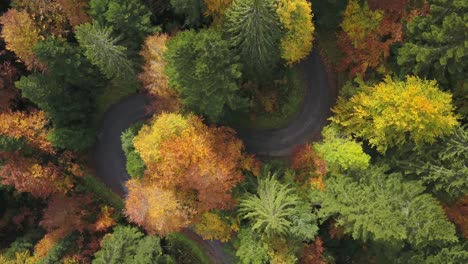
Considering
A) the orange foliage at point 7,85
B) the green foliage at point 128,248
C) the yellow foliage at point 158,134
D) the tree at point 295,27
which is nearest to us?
the tree at point 295,27

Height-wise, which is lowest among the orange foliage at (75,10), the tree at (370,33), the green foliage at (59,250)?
the green foliage at (59,250)

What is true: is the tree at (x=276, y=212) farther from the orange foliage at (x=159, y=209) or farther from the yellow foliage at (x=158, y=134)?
the yellow foliage at (x=158, y=134)

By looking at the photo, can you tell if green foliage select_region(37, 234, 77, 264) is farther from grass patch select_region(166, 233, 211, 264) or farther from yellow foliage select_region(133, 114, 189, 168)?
yellow foliage select_region(133, 114, 189, 168)

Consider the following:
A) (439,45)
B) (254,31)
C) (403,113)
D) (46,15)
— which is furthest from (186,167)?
(439,45)

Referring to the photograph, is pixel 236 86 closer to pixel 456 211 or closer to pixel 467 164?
pixel 467 164

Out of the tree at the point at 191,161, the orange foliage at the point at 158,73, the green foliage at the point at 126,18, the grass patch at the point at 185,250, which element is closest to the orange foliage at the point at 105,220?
the grass patch at the point at 185,250

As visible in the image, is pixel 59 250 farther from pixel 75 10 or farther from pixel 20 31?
pixel 75 10

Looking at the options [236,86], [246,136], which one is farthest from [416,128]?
[246,136]
